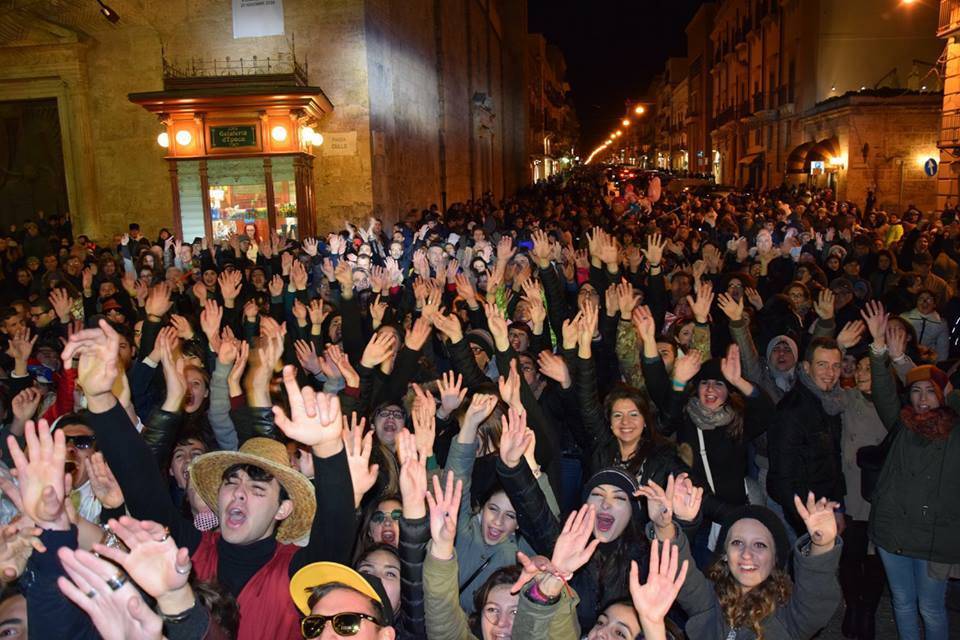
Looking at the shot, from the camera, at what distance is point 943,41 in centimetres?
3256

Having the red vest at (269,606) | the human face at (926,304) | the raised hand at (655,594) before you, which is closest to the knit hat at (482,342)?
the red vest at (269,606)

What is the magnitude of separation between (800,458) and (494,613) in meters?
2.62

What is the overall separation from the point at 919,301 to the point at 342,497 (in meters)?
6.61

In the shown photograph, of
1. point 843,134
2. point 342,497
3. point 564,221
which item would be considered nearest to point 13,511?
point 342,497

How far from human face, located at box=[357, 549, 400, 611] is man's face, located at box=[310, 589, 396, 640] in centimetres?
69

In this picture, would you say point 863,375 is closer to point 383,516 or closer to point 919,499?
point 919,499

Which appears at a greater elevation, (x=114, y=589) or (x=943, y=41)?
(x=943, y=41)

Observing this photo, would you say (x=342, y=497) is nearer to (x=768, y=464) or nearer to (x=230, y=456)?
(x=230, y=456)

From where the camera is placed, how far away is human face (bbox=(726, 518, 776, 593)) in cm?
331

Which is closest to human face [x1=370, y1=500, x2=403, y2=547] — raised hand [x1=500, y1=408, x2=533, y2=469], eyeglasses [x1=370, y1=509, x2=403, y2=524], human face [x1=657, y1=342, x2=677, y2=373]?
eyeglasses [x1=370, y1=509, x2=403, y2=524]

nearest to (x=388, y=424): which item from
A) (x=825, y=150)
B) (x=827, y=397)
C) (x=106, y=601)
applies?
(x=106, y=601)

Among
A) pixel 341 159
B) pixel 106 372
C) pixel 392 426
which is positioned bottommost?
pixel 392 426

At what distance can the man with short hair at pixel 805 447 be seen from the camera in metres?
4.70

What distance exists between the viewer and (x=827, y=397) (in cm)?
501
